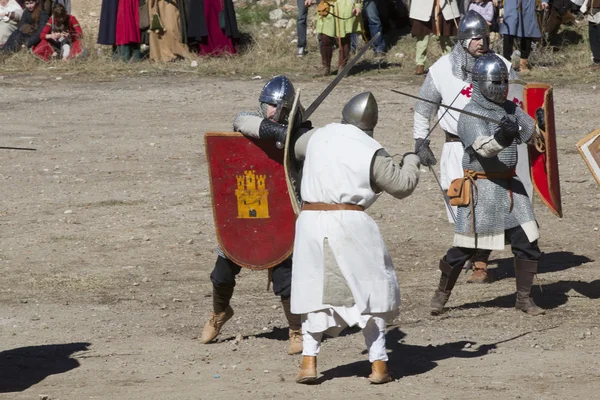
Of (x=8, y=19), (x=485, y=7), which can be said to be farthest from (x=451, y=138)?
(x=8, y=19)

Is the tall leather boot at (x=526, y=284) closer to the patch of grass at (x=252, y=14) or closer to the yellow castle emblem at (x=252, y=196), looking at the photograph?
the yellow castle emblem at (x=252, y=196)

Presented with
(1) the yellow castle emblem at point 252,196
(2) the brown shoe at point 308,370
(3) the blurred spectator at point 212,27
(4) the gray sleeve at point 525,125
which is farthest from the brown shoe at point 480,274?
(3) the blurred spectator at point 212,27

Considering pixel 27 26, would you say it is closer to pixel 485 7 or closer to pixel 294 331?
pixel 485 7

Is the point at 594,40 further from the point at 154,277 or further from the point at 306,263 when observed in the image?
the point at 306,263

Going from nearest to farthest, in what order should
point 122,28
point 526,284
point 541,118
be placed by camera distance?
point 526,284 < point 541,118 < point 122,28

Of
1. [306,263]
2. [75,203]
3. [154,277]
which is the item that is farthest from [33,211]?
[306,263]

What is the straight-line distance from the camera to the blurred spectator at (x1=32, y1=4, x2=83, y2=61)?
1755 centimetres

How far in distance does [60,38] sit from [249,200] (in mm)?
11171

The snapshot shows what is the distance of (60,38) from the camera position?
17578mm

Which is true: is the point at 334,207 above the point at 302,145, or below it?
below

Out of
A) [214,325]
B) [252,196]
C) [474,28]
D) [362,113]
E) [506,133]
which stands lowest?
[214,325]

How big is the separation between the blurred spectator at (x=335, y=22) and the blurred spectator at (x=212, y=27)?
2.09 m

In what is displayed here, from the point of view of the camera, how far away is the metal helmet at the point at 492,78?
7.29m

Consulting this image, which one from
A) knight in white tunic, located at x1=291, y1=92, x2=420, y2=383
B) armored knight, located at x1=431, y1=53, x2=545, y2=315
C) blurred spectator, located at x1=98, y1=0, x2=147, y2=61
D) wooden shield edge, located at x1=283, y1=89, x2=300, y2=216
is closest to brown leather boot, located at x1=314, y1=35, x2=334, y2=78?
blurred spectator, located at x1=98, y1=0, x2=147, y2=61
